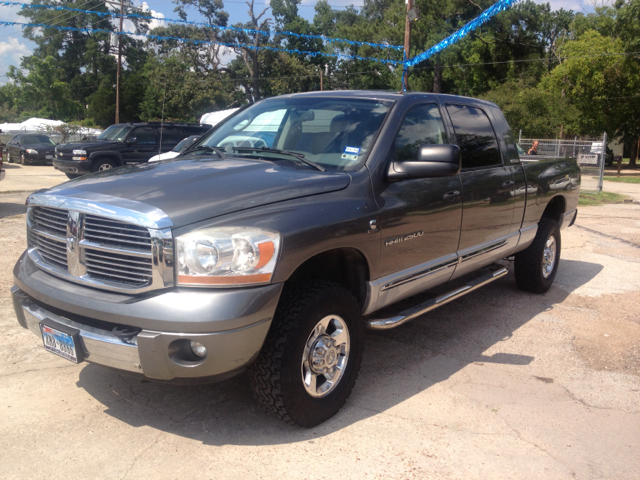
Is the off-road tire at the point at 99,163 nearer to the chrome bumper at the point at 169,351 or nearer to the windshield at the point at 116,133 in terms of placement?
the windshield at the point at 116,133

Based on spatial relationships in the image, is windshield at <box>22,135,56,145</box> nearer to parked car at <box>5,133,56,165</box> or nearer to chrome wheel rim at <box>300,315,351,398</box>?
parked car at <box>5,133,56,165</box>

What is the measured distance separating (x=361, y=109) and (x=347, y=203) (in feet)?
3.26

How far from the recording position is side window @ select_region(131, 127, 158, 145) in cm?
1639

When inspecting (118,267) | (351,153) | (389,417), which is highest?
(351,153)

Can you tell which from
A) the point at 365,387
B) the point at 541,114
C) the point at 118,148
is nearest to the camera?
the point at 365,387

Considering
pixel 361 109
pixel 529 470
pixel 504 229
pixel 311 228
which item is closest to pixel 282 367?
pixel 311 228

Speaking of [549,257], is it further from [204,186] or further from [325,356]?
[204,186]

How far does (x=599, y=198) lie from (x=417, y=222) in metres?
A: 15.0

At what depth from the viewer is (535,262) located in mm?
6078

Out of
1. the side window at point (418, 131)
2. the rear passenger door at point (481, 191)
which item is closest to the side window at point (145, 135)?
the rear passenger door at point (481, 191)

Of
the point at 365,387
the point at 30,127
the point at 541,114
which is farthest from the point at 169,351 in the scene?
the point at 30,127

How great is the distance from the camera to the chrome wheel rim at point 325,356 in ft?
10.5

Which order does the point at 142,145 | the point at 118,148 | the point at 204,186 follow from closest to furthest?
the point at 204,186
the point at 118,148
the point at 142,145

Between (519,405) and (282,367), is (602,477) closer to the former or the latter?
(519,405)
